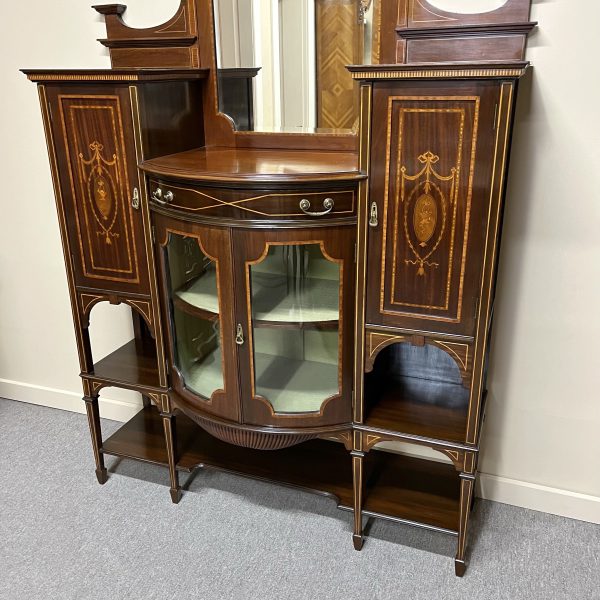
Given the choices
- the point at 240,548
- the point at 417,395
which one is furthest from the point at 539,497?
the point at 240,548

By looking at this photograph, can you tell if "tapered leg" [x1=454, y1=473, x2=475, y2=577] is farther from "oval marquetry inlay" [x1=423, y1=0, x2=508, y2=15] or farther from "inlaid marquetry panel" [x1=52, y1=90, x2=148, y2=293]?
"oval marquetry inlay" [x1=423, y1=0, x2=508, y2=15]

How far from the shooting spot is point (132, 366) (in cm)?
195

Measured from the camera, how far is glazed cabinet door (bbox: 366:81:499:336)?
4.04ft

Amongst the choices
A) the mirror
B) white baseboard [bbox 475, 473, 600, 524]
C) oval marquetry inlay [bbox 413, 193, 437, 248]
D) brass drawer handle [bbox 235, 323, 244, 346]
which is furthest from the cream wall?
brass drawer handle [bbox 235, 323, 244, 346]

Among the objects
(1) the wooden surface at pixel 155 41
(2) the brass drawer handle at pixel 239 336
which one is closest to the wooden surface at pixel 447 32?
(1) the wooden surface at pixel 155 41

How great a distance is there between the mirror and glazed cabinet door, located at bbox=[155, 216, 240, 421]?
1.32ft

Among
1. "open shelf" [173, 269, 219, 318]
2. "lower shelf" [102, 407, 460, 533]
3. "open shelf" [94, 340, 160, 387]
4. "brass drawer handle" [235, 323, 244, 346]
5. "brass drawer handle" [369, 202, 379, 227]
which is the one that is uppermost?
"brass drawer handle" [369, 202, 379, 227]

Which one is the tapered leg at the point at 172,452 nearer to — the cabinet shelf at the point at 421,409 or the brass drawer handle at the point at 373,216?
the cabinet shelf at the point at 421,409

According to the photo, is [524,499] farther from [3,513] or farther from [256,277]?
[3,513]

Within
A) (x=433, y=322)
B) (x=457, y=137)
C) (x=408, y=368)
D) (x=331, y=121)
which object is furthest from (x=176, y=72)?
(x=408, y=368)

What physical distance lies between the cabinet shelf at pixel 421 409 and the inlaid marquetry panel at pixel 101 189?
0.73 metres

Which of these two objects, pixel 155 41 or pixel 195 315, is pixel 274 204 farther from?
pixel 155 41

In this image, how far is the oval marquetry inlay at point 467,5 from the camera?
1.41m

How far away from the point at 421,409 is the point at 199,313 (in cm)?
64
